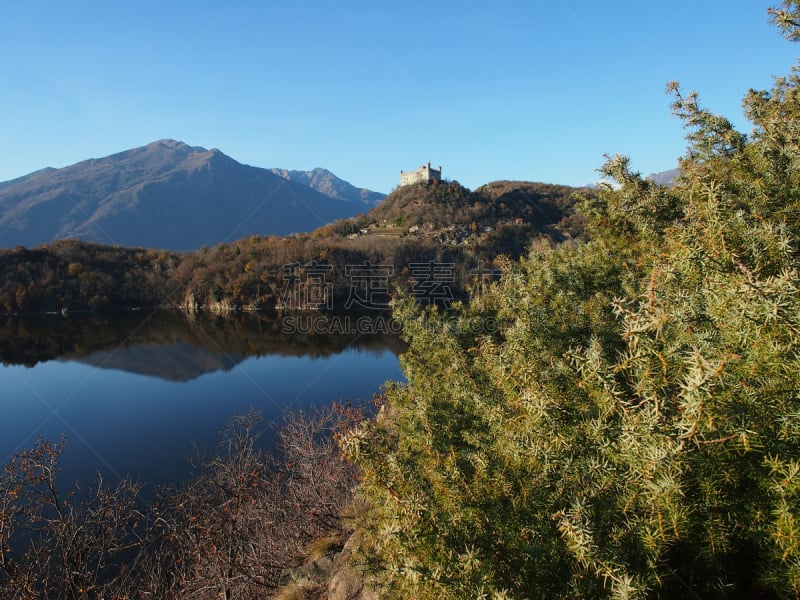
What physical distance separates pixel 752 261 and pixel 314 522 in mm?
14235

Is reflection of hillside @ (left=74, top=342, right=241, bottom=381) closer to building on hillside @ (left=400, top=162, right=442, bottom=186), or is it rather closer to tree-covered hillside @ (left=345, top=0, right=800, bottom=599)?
tree-covered hillside @ (left=345, top=0, right=800, bottom=599)

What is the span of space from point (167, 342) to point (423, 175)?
11516cm

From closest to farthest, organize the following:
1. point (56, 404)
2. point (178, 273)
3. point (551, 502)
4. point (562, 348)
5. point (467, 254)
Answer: point (551, 502) → point (562, 348) → point (56, 404) → point (467, 254) → point (178, 273)

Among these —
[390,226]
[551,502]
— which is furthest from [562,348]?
[390,226]

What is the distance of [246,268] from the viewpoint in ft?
277

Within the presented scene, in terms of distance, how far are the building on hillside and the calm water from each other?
3997 inches

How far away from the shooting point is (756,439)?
178cm

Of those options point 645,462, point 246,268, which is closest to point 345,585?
point 645,462

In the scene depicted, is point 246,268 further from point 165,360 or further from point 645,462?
point 645,462

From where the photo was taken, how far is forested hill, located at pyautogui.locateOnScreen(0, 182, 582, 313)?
78.2 metres

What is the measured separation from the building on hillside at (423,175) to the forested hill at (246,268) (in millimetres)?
47020

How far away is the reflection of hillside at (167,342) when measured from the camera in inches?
1715

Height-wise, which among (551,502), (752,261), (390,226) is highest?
(390,226)

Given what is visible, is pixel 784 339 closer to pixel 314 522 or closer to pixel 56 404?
pixel 314 522
